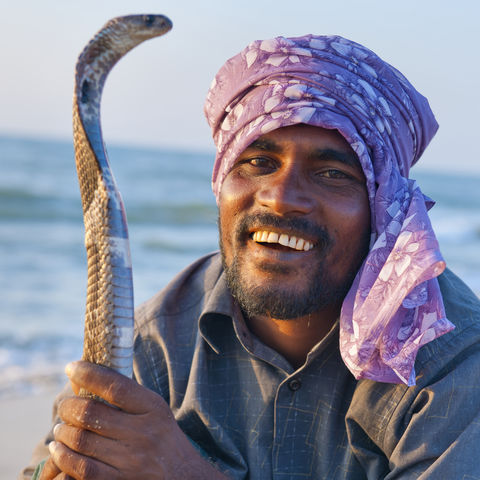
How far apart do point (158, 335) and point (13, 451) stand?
2147 mm

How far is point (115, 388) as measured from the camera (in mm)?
2031

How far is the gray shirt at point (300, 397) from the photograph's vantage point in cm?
219

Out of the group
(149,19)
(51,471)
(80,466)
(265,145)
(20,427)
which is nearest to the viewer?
(149,19)

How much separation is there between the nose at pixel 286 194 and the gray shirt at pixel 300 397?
17.3 inches

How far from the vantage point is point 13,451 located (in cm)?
442

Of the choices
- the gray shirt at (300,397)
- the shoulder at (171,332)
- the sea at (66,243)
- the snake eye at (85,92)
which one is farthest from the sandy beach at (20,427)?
the snake eye at (85,92)

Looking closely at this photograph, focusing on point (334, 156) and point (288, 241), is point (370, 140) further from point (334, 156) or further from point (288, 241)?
point (288, 241)

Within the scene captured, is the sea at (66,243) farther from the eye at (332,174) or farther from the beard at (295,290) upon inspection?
the eye at (332,174)

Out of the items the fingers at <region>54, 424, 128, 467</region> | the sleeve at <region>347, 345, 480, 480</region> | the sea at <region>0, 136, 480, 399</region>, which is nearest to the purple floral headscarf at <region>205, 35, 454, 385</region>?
the sleeve at <region>347, 345, 480, 480</region>

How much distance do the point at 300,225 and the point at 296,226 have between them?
15 millimetres

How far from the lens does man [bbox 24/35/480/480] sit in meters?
2.11

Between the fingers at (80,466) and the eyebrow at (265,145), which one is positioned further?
the eyebrow at (265,145)

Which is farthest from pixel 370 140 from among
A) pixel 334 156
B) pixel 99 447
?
pixel 99 447

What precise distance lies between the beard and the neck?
12 cm
